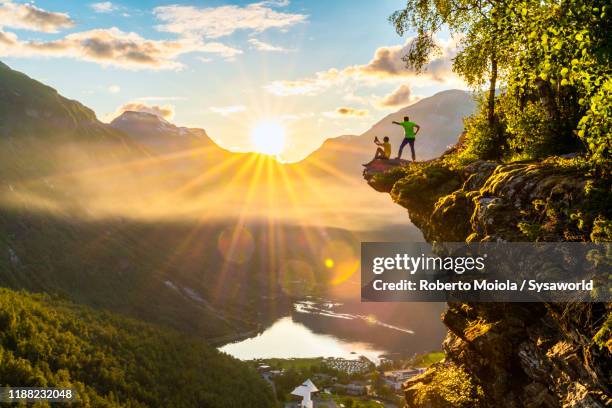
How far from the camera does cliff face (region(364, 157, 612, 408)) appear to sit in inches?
510

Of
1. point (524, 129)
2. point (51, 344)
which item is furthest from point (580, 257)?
point (51, 344)

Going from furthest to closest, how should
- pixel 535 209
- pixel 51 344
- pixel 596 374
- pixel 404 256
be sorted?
pixel 51 344 → pixel 404 256 → pixel 535 209 → pixel 596 374

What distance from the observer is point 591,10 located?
12586 mm

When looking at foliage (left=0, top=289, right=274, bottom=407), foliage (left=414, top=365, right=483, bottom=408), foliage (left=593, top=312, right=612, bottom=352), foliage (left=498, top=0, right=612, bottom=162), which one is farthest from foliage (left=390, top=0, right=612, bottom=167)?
foliage (left=0, top=289, right=274, bottom=407)

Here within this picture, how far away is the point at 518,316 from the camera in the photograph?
16891 mm

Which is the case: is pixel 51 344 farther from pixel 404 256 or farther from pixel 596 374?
pixel 596 374

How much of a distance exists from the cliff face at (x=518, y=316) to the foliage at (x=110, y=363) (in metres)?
99.0

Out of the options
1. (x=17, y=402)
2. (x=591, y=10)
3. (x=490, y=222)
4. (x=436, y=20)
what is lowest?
(x=17, y=402)

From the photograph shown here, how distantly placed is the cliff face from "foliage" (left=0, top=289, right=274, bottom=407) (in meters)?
99.0

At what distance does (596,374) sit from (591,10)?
382 inches

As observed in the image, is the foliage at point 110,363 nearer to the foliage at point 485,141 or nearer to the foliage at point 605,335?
the foliage at point 485,141

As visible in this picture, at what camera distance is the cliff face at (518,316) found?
12945mm

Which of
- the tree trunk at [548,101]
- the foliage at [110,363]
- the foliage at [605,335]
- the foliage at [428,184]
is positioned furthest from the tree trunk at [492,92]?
the foliage at [110,363]

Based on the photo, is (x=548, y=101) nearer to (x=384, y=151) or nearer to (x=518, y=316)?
(x=518, y=316)
